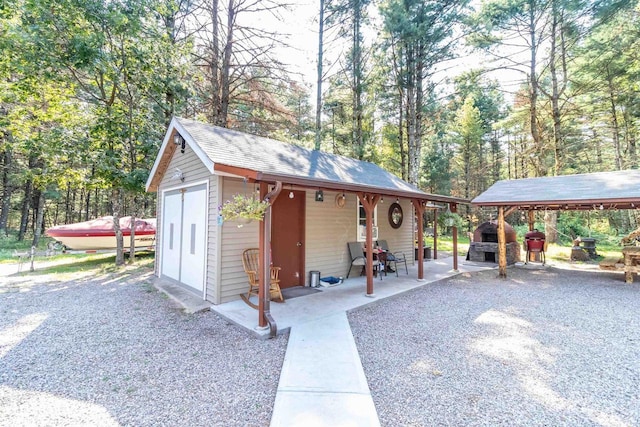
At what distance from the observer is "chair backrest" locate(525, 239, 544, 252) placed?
9.48 metres

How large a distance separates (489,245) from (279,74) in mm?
9434

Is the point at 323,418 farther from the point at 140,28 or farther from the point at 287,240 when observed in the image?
the point at 140,28

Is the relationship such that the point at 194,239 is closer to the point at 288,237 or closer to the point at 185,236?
the point at 185,236

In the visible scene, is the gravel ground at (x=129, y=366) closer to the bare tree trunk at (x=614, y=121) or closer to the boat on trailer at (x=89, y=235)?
the boat on trailer at (x=89, y=235)

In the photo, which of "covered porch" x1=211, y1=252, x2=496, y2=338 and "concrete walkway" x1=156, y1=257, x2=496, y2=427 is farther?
"covered porch" x1=211, y1=252, x2=496, y2=338

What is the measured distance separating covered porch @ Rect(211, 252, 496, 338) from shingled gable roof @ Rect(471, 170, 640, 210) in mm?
2876

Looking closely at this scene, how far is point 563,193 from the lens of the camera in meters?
7.46

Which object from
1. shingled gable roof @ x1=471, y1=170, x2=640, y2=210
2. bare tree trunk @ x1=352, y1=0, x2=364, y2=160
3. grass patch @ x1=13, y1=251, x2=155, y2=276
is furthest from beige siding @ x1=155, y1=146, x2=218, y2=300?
bare tree trunk @ x1=352, y1=0, x2=364, y2=160

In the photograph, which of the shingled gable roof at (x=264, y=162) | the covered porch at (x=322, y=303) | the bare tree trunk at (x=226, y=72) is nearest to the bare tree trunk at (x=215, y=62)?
the bare tree trunk at (x=226, y=72)

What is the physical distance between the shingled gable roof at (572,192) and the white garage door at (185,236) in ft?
23.3

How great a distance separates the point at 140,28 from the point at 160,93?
69.3 inches

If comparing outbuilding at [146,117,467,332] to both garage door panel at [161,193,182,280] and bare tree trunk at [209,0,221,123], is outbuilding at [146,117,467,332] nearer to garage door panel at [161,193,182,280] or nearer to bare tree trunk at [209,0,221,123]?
garage door panel at [161,193,182,280]

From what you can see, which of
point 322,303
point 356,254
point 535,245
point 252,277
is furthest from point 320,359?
point 535,245

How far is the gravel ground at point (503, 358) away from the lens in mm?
2381
